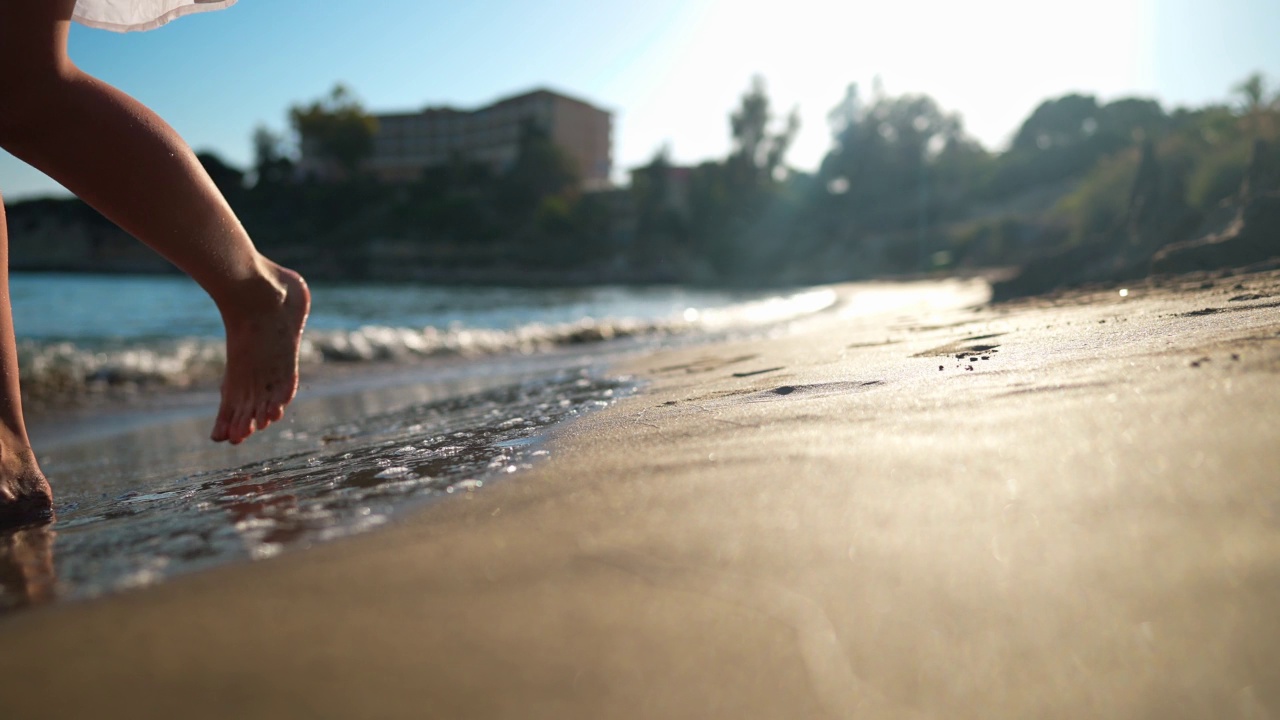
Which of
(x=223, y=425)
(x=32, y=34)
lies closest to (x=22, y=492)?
(x=223, y=425)

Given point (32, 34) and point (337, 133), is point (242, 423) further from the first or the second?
point (337, 133)

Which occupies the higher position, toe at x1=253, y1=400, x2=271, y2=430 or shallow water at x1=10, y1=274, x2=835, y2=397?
shallow water at x1=10, y1=274, x2=835, y2=397

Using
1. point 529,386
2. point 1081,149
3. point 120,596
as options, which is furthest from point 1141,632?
point 1081,149

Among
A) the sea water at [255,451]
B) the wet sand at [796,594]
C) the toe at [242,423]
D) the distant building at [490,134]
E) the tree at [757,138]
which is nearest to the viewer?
the wet sand at [796,594]

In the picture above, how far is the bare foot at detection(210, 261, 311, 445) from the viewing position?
1474 mm

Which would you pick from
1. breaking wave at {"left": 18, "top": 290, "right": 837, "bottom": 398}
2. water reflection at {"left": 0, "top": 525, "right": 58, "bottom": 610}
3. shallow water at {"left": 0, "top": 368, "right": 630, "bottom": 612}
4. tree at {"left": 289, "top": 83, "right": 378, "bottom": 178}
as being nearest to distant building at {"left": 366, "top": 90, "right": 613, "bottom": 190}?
tree at {"left": 289, "top": 83, "right": 378, "bottom": 178}

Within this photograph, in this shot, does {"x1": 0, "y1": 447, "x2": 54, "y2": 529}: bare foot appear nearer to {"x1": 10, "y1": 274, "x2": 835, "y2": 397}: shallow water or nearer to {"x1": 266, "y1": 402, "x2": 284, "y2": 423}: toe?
{"x1": 266, "y1": 402, "x2": 284, "y2": 423}: toe

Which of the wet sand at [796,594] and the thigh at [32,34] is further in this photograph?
the thigh at [32,34]

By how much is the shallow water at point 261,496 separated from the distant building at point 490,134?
51843mm

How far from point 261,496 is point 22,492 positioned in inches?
17.1

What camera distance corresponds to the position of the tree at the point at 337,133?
5291 centimetres

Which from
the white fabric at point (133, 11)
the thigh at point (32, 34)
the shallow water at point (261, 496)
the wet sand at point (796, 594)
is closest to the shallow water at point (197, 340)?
the shallow water at point (261, 496)

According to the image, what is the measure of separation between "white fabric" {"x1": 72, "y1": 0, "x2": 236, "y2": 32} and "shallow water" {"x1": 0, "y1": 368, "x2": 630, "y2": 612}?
3.26 ft

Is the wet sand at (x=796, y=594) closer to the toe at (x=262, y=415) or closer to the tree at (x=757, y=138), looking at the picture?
the toe at (x=262, y=415)
